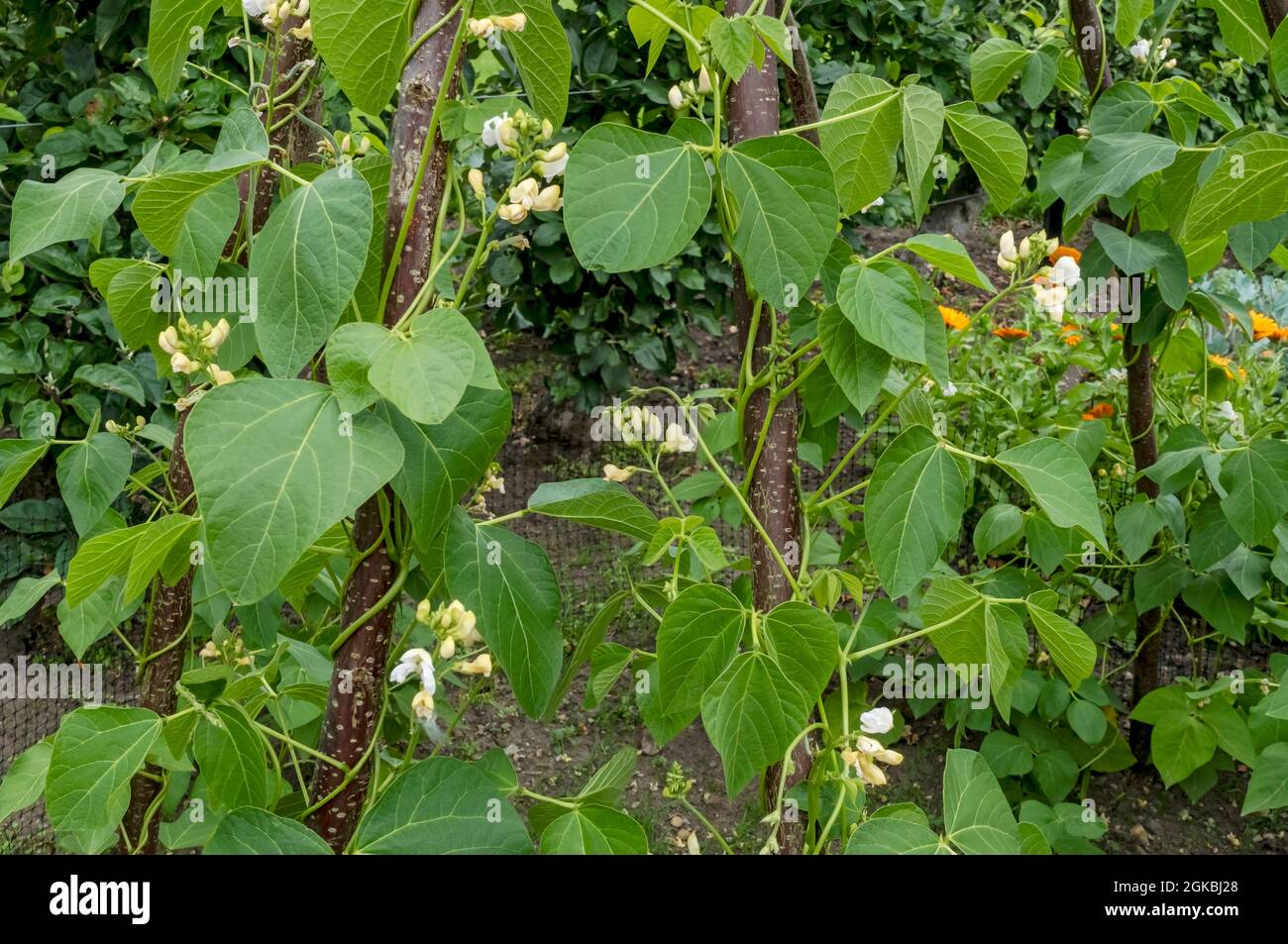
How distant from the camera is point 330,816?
44.9 inches

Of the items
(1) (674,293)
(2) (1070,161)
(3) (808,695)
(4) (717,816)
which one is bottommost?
(4) (717,816)

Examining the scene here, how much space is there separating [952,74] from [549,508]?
14.3ft

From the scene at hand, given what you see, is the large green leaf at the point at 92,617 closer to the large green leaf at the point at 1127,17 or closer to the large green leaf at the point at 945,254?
the large green leaf at the point at 945,254

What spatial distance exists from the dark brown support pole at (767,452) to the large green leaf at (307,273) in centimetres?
53

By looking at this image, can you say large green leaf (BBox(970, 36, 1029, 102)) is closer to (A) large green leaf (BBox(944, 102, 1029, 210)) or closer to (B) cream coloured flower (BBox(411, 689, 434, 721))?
(A) large green leaf (BBox(944, 102, 1029, 210))

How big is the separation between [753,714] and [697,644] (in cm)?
10

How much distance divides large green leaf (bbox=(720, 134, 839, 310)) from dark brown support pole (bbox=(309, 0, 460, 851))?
1.02ft

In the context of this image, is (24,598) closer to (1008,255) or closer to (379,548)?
(379,548)

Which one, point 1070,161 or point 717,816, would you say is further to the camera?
point 717,816

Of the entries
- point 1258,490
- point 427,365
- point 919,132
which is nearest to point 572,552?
point 1258,490

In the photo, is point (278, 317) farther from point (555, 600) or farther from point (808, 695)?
point (808, 695)

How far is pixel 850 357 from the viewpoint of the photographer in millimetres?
1266

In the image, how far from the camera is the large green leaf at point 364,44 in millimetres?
990

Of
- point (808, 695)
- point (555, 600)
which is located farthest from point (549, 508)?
point (808, 695)
